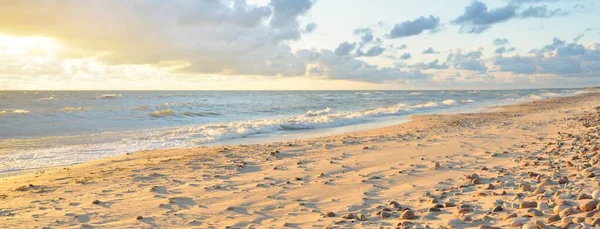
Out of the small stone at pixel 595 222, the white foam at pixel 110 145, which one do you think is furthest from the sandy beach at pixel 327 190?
the white foam at pixel 110 145

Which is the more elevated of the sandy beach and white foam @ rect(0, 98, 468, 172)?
the sandy beach

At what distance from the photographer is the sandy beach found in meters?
4.56

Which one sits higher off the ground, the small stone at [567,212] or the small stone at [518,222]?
the small stone at [567,212]

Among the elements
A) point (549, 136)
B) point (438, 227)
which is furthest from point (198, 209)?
point (549, 136)

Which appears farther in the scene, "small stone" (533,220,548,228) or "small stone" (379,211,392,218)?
"small stone" (379,211,392,218)

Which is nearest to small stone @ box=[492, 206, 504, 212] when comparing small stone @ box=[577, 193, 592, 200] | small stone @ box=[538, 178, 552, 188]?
small stone @ box=[577, 193, 592, 200]

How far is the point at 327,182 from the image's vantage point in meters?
6.89

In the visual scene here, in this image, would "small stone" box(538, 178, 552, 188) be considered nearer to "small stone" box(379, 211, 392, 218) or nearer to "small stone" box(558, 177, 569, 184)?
"small stone" box(558, 177, 569, 184)

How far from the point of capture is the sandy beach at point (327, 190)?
15.0ft

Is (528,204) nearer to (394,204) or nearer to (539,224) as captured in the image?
(539,224)

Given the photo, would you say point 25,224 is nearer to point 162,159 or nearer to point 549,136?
point 162,159

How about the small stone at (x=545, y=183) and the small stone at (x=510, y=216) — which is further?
the small stone at (x=545, y=183)

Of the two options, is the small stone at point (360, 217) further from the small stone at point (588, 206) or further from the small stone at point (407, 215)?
the small stone at point (588, 206)

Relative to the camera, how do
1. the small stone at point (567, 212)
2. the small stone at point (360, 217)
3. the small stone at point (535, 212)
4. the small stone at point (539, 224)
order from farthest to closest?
the small stone at point (360, 217) < the small stone at point (535, 212) < the small stone at point (567, 212) < the small stone at point (539, 224)
